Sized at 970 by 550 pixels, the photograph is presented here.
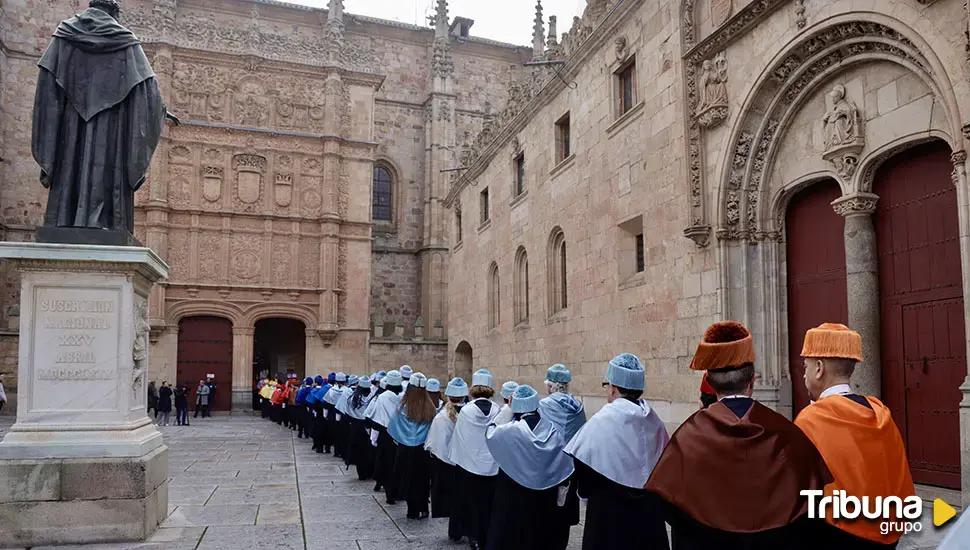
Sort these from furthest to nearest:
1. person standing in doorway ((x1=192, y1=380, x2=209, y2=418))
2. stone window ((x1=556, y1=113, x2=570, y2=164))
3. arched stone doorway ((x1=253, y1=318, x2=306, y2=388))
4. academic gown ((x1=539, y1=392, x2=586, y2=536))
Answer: arched stone doorway ((x1=253, y1=318, x2=306, y2=388)) < person standing in doorway ((x1=192, y1=380, x2=209, y2=418)) < stone window ((x1=556, y1=113, x2=570, y2=164)) < academic gown ((x1=539, y1=392, x2=586, y2=536))

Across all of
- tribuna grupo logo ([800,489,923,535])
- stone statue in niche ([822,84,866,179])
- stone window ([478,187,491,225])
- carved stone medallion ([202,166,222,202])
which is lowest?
tribuna grupo logo ([800,489,923,535])

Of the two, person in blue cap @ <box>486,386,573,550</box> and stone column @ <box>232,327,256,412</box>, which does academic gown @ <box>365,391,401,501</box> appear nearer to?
person in blue cap @ <box>486,386,573,550</box>

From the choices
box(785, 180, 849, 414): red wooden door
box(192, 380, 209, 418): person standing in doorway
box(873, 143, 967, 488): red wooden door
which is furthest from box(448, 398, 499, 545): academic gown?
box(192, 380, 209, 418): person standing in doorway

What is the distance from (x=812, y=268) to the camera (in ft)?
35.9

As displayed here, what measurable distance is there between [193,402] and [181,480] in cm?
2033

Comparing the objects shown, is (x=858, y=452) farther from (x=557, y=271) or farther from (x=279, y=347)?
(x=279, y=347)

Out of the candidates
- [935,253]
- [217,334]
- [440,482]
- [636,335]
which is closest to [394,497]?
[440,482]

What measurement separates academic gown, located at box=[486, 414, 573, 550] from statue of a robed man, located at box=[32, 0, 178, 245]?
164 inches

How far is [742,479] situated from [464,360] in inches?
951

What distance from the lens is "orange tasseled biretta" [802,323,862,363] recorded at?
3.67m

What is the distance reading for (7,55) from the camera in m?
30.8

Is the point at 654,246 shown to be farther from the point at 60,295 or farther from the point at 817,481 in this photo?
the point at 817,481

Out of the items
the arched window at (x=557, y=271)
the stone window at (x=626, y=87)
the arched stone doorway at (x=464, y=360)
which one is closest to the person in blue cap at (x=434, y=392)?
the stone window at (x=626, y=87)

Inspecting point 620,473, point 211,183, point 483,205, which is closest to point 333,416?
point 483,205
